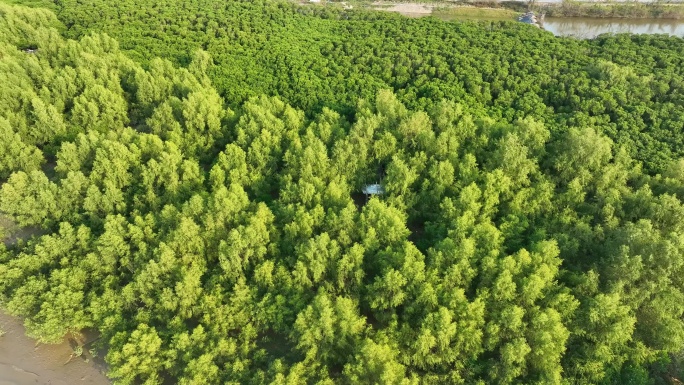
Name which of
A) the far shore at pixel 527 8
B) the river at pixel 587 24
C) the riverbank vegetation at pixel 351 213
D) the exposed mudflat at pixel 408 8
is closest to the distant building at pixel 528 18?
the far shore at pixel 527 8

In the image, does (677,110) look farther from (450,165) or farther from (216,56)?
(216,56)

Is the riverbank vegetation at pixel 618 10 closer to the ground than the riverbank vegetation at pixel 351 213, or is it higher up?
higher up

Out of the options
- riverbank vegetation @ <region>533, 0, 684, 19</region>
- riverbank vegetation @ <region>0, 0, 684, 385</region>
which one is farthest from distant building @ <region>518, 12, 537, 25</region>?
riverbank vegetation @ <region>0, 0, 684, 385</region>

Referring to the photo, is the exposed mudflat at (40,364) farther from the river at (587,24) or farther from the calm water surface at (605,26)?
the calm water surface at (605,26)

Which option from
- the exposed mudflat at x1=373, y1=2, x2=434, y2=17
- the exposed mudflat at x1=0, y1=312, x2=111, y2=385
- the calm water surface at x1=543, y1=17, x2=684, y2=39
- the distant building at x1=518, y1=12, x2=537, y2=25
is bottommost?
the exposed mudflat at x1=0, y1=312, x2=111, y2=385

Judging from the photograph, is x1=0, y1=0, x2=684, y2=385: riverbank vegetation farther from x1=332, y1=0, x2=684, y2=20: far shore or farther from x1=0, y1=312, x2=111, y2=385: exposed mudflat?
x1=332, y1=0, x2=684, y2=20: far shore

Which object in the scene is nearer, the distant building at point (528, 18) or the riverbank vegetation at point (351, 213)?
the riverbank vegetation at point (351, 213)

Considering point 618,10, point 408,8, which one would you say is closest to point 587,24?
point 618,10
